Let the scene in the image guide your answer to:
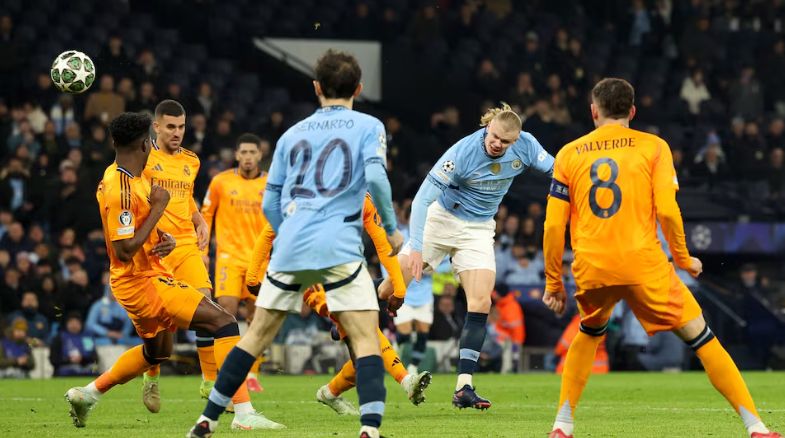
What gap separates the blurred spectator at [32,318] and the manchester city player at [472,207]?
308 inches

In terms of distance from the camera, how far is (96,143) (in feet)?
65.2

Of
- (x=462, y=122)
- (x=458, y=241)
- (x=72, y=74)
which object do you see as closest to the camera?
(x=458, y=241)

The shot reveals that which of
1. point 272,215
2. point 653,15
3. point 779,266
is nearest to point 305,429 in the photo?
point 272,215

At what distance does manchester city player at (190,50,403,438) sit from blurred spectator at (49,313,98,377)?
10806mm

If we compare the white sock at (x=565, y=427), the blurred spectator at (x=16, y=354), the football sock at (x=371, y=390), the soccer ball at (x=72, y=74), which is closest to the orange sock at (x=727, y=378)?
the white sock at (x=565, y=427)

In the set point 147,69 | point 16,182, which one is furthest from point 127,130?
point 147,69

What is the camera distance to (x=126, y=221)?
9.25 meters

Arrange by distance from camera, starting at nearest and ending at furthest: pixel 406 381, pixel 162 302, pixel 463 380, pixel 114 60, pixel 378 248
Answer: pixel 162 302
pixel 378 248
pixel 406 381
pixel 463 380
pixel 114 60

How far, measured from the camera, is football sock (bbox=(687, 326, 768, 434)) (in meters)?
7.70

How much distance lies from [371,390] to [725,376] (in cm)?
202

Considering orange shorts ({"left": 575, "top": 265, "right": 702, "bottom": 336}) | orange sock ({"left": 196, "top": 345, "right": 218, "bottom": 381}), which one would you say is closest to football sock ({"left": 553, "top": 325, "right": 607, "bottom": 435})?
orange shorts ({"left": 575, "top": 265, "right": 702, "bottom": 336})

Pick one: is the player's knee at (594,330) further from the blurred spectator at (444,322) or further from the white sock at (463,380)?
the blurred spectator at (444,322)

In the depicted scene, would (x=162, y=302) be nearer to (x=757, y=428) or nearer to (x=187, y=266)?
(x=187, y=266)

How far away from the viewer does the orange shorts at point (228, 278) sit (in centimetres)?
1388
